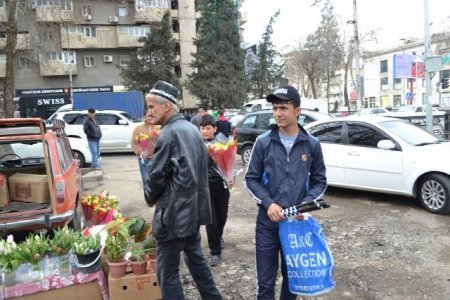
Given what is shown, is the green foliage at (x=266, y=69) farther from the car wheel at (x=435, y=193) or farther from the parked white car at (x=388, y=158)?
the car wheel at (x=435, y=193)

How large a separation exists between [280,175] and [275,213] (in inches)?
11.6

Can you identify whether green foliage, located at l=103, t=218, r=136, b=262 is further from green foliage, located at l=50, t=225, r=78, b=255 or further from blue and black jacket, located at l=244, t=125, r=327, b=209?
blue and black jacket, located at l=244, t=125, r=327, b=209

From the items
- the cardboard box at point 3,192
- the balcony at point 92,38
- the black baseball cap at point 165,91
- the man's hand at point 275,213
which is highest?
the balcony at point 92,38

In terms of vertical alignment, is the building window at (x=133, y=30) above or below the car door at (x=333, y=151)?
above

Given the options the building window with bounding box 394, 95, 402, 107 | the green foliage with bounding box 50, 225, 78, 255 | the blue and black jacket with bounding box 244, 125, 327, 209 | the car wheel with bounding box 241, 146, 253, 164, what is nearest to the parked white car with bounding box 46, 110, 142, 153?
the car wheel with bounding box 241, 146, 253, 164

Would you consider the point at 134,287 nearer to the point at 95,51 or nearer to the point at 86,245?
the point at 86,245

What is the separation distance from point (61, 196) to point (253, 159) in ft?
8.98

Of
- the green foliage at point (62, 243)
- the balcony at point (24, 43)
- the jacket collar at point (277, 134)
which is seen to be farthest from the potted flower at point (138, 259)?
the balcony at point (24, 43)

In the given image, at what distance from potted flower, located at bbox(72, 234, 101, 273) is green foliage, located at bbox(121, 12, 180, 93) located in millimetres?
34774

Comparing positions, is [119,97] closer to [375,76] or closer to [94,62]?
[94,62]

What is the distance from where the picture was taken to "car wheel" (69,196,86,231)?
5.15m

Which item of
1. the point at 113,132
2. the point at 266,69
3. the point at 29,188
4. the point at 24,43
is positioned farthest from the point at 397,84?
the point at 29,188

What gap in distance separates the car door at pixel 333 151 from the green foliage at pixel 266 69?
3334 centimetres

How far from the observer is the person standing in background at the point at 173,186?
10.0ft
